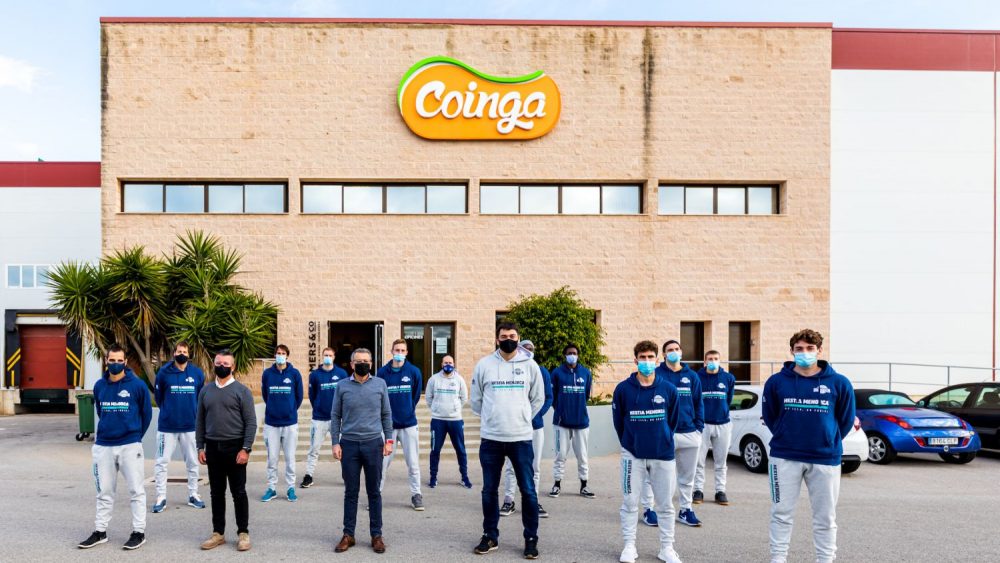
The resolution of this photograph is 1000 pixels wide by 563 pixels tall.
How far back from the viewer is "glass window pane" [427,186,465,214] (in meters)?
16.2

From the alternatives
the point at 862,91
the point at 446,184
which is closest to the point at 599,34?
the point at 446,184

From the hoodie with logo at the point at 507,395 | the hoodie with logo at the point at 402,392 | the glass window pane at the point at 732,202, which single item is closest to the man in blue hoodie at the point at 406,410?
the hoodie with logo at the point at 402,392

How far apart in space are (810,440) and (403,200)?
12636mm

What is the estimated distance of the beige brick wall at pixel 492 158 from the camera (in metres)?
15.7

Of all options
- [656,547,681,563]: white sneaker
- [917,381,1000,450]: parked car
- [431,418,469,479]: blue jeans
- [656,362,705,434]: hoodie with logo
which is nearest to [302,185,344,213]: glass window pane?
[431,418,469,479]: blue jeans

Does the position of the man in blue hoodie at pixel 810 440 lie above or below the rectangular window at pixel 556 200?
below

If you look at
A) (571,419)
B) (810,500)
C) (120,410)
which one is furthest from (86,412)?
(810,500)

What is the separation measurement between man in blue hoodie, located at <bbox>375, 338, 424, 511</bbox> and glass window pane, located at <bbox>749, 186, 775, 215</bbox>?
11390 mm

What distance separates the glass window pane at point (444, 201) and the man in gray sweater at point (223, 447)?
10490 mm

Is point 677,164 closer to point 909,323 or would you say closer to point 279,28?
point 909,323

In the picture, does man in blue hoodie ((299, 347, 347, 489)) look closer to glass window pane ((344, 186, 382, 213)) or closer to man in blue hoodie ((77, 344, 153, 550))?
man in blue hoodie ((77, 344, 153, 550))

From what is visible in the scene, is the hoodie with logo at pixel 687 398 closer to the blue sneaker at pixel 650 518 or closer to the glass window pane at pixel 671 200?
the blue sneaker at pixel 650 518

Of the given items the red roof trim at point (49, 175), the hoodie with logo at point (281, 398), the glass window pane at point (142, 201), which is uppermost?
the red roof trim at point (49, 175)

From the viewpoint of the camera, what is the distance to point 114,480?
620cm
